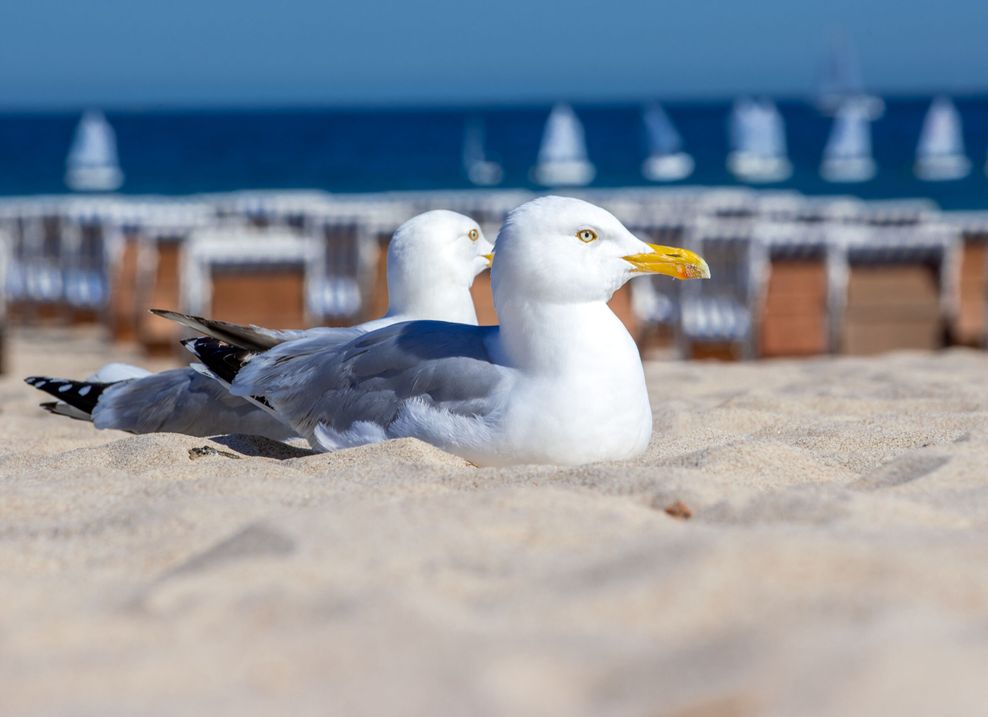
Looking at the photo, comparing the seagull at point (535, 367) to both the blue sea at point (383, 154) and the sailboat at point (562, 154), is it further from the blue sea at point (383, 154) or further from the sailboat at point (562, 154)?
the sailboat at point (562, 154)

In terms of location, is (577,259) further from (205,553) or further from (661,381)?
(661,381)

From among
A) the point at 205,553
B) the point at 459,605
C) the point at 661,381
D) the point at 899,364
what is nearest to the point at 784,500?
the point at 459,605

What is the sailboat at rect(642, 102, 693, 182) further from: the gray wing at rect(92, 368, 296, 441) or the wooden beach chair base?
the gray wing at rect(92, 368, 296, 441)

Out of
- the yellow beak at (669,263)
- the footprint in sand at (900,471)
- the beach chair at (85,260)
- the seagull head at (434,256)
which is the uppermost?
the yellow beak at (669,263)

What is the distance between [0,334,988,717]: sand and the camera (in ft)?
5.84

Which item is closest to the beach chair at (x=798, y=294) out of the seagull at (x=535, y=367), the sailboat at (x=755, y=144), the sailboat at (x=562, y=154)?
the seagull at (x=535, y=367)

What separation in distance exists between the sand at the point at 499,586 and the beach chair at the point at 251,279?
196 inches

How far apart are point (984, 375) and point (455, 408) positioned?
3148mm

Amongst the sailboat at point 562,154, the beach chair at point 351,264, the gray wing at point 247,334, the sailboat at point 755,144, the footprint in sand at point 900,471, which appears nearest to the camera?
the footprint in sand at point 900,471

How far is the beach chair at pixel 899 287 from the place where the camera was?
816cm

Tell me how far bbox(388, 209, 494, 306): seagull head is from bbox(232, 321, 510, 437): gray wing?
Result: 24.3 inches

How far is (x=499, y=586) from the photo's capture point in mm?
2201

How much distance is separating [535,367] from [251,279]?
5423 millimetres

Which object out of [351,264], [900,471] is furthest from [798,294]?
[900,471]
